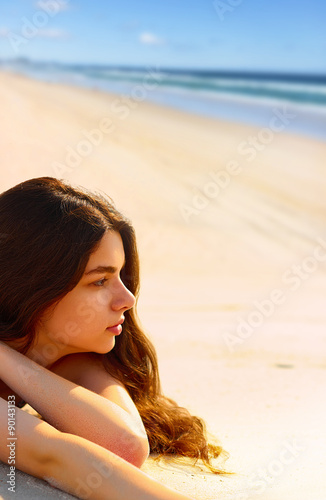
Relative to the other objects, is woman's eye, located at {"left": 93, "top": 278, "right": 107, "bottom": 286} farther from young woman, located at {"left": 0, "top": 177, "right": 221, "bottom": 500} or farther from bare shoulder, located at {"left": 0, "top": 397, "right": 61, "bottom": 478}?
bare shoulder, located at {"left": 0, "top": 397, "right": 61, "bottom": 478}

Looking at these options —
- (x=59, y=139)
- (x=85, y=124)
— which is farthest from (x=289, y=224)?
(x=85, y=124)

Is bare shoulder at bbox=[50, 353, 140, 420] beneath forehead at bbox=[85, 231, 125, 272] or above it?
beneath

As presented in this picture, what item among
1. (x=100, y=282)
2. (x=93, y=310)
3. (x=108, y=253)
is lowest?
(x=93, y=310)

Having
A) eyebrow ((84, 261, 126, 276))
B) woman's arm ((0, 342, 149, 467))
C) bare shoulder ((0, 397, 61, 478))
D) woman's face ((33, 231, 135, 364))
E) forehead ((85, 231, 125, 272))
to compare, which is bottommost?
bare shoulder ((0, 397, 61, 478))

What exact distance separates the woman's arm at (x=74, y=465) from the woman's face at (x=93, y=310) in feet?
1.43

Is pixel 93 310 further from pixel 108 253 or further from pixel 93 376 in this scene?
pixel 93 376

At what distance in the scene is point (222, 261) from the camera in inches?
336

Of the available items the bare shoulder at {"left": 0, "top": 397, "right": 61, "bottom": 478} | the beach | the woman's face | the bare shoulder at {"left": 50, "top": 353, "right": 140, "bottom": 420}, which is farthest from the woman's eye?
the beach

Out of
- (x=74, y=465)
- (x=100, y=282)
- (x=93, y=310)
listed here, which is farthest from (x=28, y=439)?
(x=100, y=282)

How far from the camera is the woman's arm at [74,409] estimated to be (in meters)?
2.32

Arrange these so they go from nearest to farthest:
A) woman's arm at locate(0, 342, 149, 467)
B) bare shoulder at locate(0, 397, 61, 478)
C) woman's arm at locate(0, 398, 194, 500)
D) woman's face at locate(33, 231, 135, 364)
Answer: woman's arm at locate(0, 398, 194, 500), bare shoulder at locate(0, 397, 61, 478), woman's arm at locate(0, 342, 149, 467), woman's face at locate(33, 231, 135, 364)

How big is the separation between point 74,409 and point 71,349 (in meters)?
0.40

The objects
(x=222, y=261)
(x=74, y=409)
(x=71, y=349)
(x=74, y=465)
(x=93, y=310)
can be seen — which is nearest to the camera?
(x=74, y=465)

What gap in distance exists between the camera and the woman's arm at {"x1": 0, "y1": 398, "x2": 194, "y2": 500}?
6.73 feet
